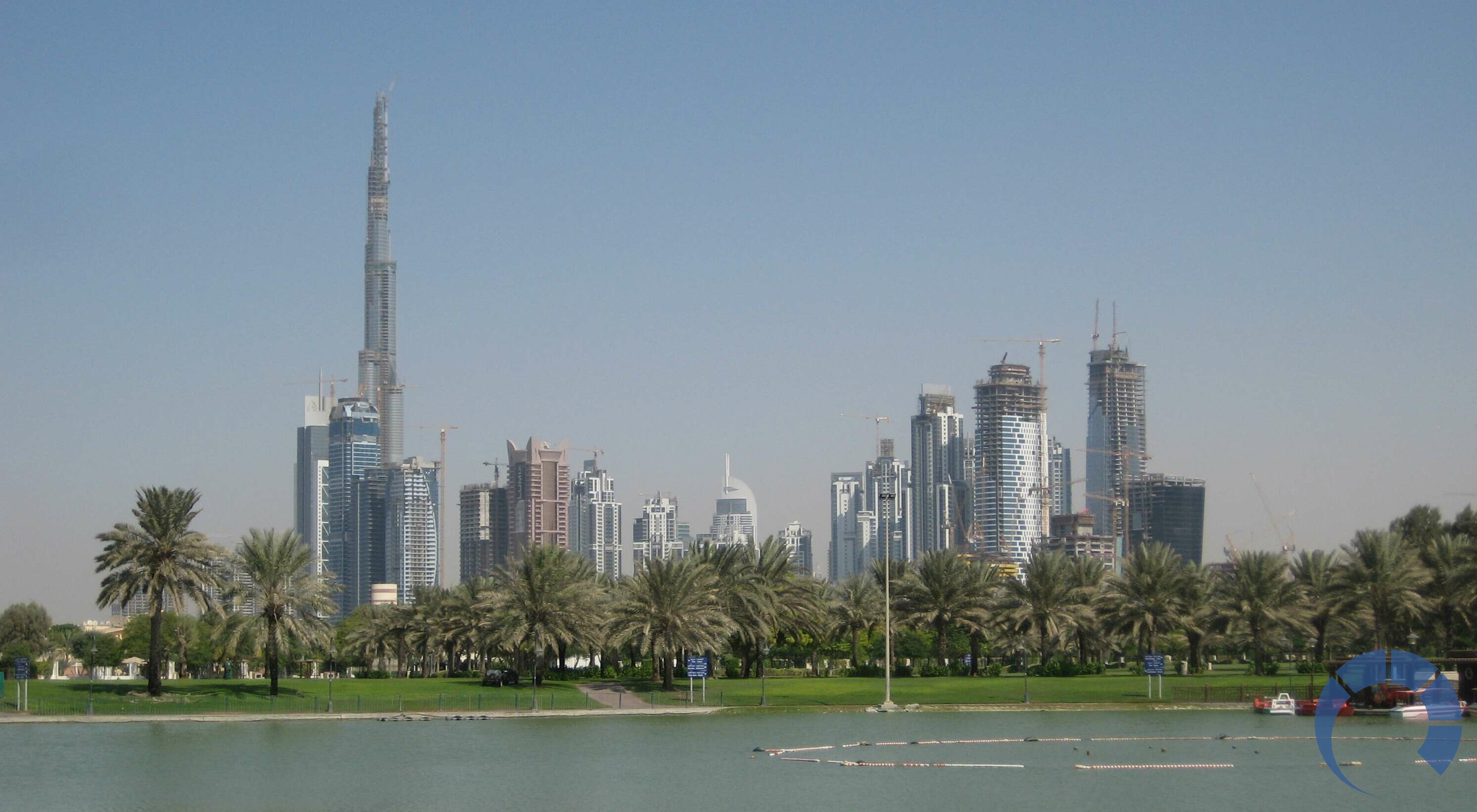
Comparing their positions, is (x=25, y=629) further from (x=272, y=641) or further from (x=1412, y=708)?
(x=1412, y=708)

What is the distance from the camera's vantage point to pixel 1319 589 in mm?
93938

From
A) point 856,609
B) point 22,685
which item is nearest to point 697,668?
point 856,609

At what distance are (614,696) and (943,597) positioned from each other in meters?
22.7

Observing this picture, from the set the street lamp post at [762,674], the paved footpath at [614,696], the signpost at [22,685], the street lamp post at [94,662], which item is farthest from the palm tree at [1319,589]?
the street lamp post at [94,662]

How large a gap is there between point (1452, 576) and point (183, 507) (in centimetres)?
6602

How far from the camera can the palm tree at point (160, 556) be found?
7312 cm

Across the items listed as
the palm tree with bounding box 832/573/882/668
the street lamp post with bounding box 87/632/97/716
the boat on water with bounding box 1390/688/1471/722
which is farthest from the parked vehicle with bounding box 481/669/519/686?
the street lamp post with bounding box 87/632/97/716

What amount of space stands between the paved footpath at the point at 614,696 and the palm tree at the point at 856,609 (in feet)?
57.4

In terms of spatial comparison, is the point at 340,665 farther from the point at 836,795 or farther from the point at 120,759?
the point at 836,795

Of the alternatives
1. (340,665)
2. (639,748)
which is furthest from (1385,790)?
(340,665)

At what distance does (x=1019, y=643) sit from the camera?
93875 mm

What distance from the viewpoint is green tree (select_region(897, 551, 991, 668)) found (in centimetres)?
9312

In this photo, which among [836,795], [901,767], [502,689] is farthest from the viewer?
[502,689]

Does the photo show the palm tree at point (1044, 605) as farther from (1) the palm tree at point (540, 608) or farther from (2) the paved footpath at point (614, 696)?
(1) the palm tree at point (540, 608)
